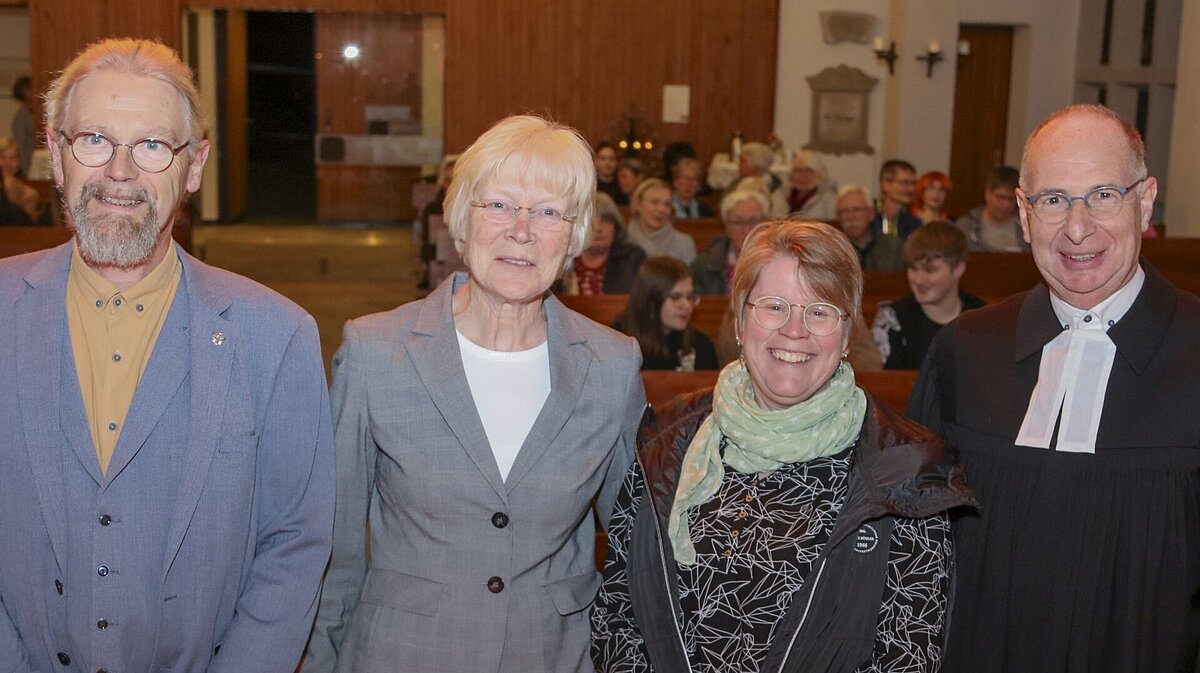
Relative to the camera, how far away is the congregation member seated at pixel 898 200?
8133mm

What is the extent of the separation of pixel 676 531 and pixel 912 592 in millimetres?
370

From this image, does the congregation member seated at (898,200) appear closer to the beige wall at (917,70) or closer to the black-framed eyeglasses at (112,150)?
the beige wall at (917,70)

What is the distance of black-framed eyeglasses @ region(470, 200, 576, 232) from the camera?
6.98 feet

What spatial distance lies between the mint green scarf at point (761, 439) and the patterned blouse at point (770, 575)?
0.02 metres

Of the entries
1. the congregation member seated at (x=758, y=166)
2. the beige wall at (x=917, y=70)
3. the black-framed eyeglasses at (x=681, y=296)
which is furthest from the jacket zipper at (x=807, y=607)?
the beige wall at (x=917, y=70)

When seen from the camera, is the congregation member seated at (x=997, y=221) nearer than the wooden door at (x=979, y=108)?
Yes

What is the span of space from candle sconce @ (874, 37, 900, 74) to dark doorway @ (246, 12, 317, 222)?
6366mm

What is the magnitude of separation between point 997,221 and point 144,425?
689 cm

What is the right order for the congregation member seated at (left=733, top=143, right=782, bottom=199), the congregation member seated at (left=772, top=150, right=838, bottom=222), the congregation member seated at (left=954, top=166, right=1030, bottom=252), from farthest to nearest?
the congregation member seated at (left=733, top=143, right=782, bottom=199) → the congregation member seated at (left=772, top=150, right=838, bottom=222) → the congregation member seated at (left=954, top=166, right=1030, bottom=252)

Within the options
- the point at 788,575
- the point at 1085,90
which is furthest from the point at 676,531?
the point at 1085,90

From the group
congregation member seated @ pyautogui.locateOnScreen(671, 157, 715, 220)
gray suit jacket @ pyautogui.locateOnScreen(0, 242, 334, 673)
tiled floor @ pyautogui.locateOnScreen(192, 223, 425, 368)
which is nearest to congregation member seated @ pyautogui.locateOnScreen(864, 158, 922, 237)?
congregation member seated @ pyautogui.locateOnScreen(671, 157, 715, 220)

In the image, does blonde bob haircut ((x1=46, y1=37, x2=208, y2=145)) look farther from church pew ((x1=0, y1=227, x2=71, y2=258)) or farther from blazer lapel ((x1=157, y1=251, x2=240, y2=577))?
church pew ((x1=0, y1=227, x2=71, y2=258))

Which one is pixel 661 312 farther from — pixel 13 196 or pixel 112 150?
pixel 13 196

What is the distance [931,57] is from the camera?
478 inches
